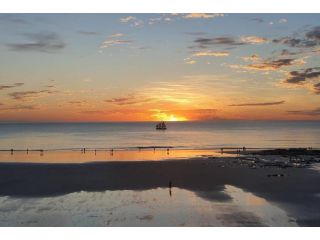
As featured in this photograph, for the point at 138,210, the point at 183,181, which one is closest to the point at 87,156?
the point at 183,181

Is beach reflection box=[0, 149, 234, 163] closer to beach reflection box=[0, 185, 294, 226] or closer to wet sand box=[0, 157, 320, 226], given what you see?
wet sand box=[0, 157, 320, 226]

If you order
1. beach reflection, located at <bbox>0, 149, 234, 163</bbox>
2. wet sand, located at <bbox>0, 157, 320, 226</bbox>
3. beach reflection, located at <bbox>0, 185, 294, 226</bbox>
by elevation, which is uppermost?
beach reflection, located at <bbox>0, 149, 234, 163</bbox>

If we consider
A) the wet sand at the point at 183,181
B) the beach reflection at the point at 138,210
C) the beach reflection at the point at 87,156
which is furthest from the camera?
the beach reflection at the point at 87,156

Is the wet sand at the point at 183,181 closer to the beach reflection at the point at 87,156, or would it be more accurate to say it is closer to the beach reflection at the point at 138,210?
the beach reflection at the point at 138,210

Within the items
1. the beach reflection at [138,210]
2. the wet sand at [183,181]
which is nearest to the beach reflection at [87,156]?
the wet sand at [183,181]

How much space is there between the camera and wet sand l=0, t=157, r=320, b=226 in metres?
28.8

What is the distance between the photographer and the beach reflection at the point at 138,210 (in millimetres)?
22422

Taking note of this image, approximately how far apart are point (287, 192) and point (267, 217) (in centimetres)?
863

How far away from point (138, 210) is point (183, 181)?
1269 cm

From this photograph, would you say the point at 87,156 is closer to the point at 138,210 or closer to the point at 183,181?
the point at 183,181

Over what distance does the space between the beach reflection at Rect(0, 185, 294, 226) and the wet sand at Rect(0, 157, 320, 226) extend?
744 mm

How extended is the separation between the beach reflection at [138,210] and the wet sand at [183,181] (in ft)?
2.44

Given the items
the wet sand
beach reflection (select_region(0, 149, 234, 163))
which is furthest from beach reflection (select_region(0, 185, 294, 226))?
beach reflection (select_region(0, 149, 234, 163))

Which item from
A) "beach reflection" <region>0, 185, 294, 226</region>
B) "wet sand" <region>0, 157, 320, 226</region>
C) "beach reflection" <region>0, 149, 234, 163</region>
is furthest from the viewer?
"beach reflection" <region>0, 149, 234, 163</region>
